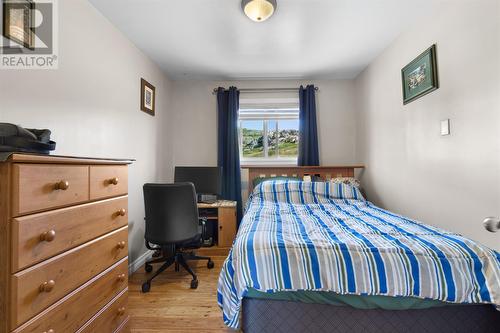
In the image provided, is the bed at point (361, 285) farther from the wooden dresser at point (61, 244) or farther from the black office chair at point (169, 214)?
the black office chair at point (169, 214)

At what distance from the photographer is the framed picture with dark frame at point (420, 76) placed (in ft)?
6.31

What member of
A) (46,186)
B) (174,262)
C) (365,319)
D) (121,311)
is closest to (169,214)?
(174,262)

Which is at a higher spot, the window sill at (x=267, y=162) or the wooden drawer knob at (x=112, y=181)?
the window sill at (x=267, y=162)

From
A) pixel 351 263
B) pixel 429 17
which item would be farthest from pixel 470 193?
pixel 429 17

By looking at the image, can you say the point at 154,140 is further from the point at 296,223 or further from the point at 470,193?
the point at 470,193

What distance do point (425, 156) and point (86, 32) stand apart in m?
2.99

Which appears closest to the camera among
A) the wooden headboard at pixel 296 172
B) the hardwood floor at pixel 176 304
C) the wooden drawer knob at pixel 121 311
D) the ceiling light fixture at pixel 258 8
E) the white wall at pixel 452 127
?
the wooden drawer knob at pixel 121 311

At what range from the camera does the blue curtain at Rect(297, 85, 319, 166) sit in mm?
3352

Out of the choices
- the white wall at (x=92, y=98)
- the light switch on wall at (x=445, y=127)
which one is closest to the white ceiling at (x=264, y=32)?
the white wall at (x=92, y=98)

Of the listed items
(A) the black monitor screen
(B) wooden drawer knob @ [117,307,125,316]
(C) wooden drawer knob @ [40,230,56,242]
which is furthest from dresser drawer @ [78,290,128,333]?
(A) the black monitor screen

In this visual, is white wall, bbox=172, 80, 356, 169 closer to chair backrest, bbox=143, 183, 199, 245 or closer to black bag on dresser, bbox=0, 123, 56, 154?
chair backrest, bbox=143, 183, 199, 245

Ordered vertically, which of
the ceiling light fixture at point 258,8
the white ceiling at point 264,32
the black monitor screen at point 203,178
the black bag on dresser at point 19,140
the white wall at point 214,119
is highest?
the white ceiling at point 264,32

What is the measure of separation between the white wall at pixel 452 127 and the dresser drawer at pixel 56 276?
7.56 feet

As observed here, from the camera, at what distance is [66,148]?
163 cm
